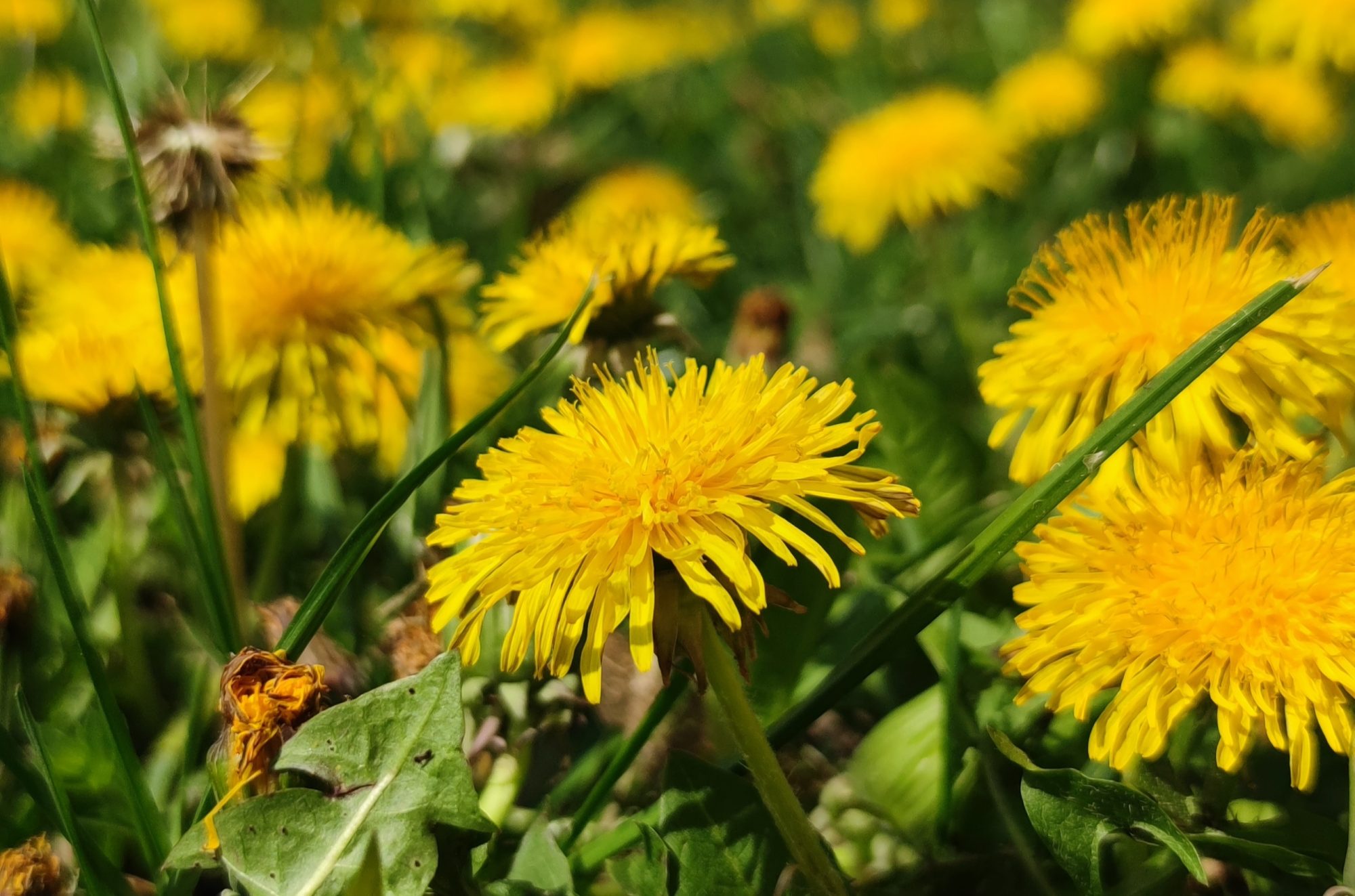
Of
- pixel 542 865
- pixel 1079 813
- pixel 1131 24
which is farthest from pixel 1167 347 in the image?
pixel 1131 24

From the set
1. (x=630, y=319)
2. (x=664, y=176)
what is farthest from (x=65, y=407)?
(x=664, y=176)

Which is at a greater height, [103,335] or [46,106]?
[46,106]

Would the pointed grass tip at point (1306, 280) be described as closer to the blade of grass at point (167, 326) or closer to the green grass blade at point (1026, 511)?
the green grass blade at point (1026, 511)

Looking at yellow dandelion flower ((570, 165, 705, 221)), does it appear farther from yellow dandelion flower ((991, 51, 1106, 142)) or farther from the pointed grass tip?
the pointed grass tip

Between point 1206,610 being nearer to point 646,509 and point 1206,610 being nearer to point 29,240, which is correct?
point 646,509

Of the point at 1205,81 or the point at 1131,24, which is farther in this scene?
the point at 1131,24

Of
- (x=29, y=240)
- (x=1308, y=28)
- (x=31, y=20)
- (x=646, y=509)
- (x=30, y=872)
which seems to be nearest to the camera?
(x=646, y=509)
